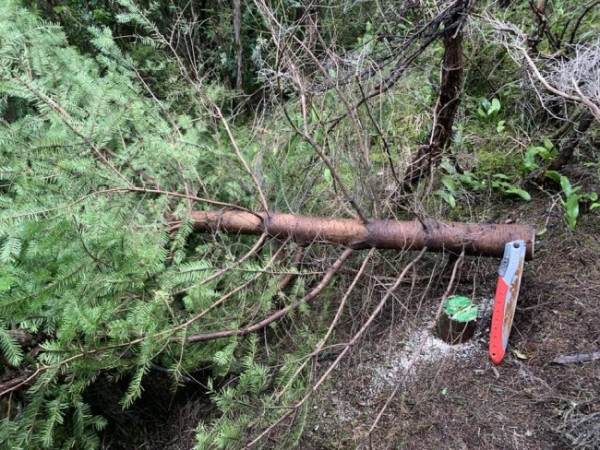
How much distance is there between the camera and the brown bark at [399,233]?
2.31 m

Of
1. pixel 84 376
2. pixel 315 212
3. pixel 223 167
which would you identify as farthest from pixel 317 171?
pixel 84 376

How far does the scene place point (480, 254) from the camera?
7.77ft

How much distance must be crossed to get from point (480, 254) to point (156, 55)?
343 centimetres

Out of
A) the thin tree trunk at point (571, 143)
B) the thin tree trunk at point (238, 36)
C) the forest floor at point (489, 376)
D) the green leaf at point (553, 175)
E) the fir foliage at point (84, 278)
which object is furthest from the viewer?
the thin tree trunk at point (238, 36)

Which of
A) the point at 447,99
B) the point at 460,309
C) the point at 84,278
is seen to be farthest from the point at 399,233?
the point at 84,278

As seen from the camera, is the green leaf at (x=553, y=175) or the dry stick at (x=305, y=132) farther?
the green leaf at (x=553, y=175)

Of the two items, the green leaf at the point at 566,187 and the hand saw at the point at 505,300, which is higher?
the green leaf at the point at 566,187

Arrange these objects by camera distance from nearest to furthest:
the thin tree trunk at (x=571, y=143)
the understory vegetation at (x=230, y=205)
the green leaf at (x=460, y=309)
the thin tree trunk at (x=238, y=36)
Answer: the understory vegetation at (x=230, y=205) → the green leaf at (x=460, y=309) → the thin tree trunk at (x=571, y=143) → the thin tree trunk at (x=238, y=36)

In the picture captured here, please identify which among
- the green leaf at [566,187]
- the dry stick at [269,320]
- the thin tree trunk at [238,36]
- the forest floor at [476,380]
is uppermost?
the thin tree trunk at [238,36]

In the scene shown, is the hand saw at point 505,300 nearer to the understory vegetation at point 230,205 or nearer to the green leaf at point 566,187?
the understory vegetation at point 230,205

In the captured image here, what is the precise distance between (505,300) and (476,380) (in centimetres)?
43

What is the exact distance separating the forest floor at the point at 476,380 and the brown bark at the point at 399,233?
0.26m

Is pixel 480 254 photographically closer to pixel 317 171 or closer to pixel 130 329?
pixel 317 171

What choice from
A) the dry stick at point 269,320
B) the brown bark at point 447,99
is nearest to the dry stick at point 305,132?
the dry stick at point 269,320
